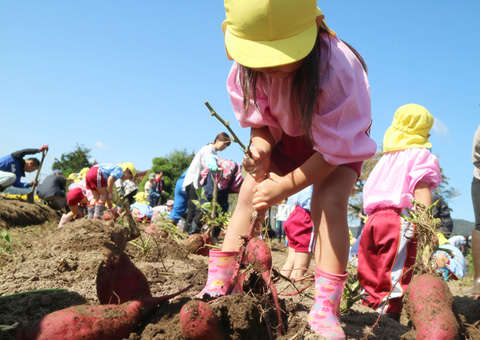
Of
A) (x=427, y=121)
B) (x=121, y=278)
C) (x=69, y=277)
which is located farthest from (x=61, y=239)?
(x=427, y=121)

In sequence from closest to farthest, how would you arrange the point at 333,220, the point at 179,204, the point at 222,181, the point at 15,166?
the point at 333,220
the point at 222,181
the point at 179,204
the point at 15,166

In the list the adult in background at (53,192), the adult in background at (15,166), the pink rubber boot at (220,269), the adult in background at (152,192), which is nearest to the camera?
the pink rubber boot at (220,269)

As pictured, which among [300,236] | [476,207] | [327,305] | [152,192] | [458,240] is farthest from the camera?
[152,192]

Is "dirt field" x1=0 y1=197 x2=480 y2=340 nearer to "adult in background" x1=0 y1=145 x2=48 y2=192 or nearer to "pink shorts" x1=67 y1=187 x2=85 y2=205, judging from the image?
"pink shorts" x1=67 y1=187 x2=85 y2=205

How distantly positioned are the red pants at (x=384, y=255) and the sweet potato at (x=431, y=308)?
3.39ft

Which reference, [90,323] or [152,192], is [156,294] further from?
[152,192]

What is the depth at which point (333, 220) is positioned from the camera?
1985 millimetres

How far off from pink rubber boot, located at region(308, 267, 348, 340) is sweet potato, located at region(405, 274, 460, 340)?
0.32 m

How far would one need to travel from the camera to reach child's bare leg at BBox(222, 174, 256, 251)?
205 centimetres

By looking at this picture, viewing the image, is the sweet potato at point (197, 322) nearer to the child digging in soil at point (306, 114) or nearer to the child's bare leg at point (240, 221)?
the child digging in soil at point (306, 114)

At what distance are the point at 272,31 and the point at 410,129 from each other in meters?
2.02

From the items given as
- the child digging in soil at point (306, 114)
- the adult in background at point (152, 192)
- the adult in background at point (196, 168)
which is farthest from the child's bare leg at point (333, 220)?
the adult in background at point (152, 192)

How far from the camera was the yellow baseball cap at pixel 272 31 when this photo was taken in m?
1.70

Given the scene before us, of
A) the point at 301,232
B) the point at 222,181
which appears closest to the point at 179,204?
the point at 222,181
